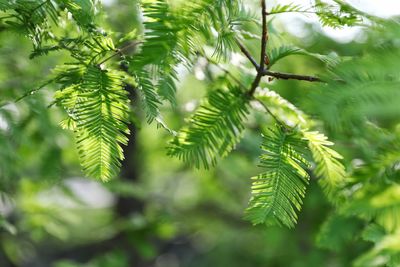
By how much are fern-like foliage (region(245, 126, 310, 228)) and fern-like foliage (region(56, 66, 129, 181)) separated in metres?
0.29

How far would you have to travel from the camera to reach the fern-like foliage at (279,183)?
97 centimetres

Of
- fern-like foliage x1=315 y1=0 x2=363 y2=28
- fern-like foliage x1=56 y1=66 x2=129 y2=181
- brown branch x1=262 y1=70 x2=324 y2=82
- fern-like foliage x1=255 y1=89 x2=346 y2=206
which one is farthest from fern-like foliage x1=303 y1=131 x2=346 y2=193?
fern-like foliage x1=56 y1=66 x2=129 y2=181

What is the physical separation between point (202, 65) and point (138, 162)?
8.18ft

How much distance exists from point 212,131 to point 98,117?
26cm

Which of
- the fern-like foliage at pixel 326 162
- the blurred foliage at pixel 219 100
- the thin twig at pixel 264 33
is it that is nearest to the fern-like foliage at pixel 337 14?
the blurred foliage at pixel 219 100

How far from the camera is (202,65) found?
1861 mm

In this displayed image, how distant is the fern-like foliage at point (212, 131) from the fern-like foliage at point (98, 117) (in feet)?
0.45

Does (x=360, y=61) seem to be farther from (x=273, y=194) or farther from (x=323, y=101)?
(x=273, y=194)

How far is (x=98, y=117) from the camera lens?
0.97 meters

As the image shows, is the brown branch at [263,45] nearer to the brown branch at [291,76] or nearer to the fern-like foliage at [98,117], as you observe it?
the brown branch at [291,76]

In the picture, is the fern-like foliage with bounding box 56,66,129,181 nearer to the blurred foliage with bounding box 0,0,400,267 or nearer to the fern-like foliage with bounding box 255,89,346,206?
the blurred foliage with bounding box 0,0,400,267

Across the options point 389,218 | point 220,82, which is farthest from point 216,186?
point 389,218

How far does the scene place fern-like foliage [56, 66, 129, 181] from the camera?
3.19 feet

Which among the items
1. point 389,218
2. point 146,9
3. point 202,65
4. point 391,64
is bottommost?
point 389,218
